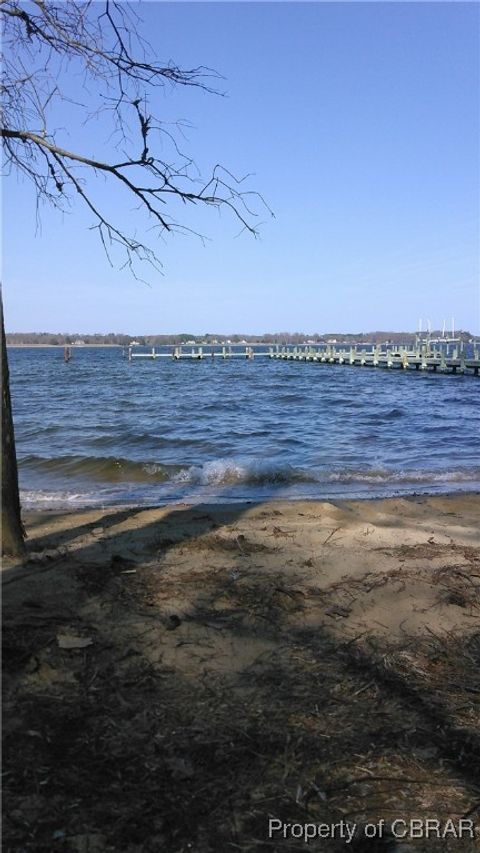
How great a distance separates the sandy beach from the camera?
2084mm

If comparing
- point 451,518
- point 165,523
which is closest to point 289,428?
point 451,518

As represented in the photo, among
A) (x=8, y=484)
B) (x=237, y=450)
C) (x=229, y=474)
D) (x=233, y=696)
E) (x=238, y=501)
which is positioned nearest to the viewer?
(x=233, y=696)

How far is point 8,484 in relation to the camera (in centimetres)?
428

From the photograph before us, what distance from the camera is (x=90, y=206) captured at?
4637 millimetres

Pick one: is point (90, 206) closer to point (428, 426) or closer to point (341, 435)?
point (341, 435)

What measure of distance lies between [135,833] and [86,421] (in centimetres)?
1744

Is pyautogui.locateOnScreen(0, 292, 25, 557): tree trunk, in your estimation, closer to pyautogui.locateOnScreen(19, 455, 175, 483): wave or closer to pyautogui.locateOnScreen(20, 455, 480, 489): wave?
pyautogui.locateOnScreen(20, 455, 480, 489): wave

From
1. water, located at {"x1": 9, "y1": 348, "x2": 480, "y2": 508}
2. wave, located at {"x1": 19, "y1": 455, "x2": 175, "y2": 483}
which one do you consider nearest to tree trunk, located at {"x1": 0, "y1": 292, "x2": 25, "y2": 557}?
water, located at {"x1": 9, "y1": 348, "x2": 480, "y2": 508}

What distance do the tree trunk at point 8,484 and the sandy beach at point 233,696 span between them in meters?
0.20

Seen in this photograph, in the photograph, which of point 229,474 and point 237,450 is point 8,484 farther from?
point 237,450

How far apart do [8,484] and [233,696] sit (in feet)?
7.56

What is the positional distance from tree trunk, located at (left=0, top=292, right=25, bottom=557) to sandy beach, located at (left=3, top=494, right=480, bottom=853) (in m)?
0.20

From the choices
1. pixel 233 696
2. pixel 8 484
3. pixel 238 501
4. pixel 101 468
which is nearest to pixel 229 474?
pixel 238 501

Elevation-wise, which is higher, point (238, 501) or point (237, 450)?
point (237, 450)
